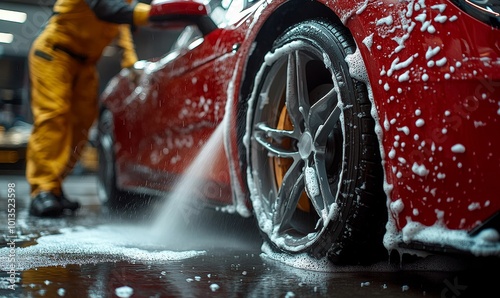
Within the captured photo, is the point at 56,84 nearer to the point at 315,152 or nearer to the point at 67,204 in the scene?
the point at 67,204

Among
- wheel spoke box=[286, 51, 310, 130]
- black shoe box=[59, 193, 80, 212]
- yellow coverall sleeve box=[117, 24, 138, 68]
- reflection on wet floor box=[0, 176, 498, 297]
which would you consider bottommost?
black shoe box=[59, 193, 80, 212]

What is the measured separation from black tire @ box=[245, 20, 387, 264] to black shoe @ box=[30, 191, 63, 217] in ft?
8.07

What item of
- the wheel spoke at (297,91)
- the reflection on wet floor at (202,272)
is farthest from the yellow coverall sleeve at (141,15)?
the wheel spoke at (297,91)

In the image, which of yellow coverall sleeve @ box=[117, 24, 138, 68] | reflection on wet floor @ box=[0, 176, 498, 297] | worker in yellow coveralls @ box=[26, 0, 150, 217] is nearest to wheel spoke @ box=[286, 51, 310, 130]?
reflection on wet floor @ box=[0, 176, 498, 297]

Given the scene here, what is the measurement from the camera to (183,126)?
336 cm

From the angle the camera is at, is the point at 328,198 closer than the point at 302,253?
Yes

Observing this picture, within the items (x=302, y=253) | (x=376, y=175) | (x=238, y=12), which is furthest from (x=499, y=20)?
(x=238, y=12)

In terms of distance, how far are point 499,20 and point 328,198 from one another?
836 millimetres

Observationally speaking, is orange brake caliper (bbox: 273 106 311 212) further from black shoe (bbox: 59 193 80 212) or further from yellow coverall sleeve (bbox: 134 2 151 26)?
black shoe (bbox: 59 193 80 212)

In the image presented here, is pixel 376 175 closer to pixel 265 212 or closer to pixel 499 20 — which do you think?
pixel 499 20

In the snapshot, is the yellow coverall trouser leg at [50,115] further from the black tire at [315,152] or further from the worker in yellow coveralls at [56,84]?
the black tire at [315,152]

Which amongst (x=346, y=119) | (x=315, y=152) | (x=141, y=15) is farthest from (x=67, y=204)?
(x=346, y=119)

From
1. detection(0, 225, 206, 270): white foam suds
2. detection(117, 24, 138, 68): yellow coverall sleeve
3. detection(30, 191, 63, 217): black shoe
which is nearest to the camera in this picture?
detection(0, 225, 206, 270): white foam suds

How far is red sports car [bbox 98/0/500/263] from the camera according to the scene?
5.41 ft
